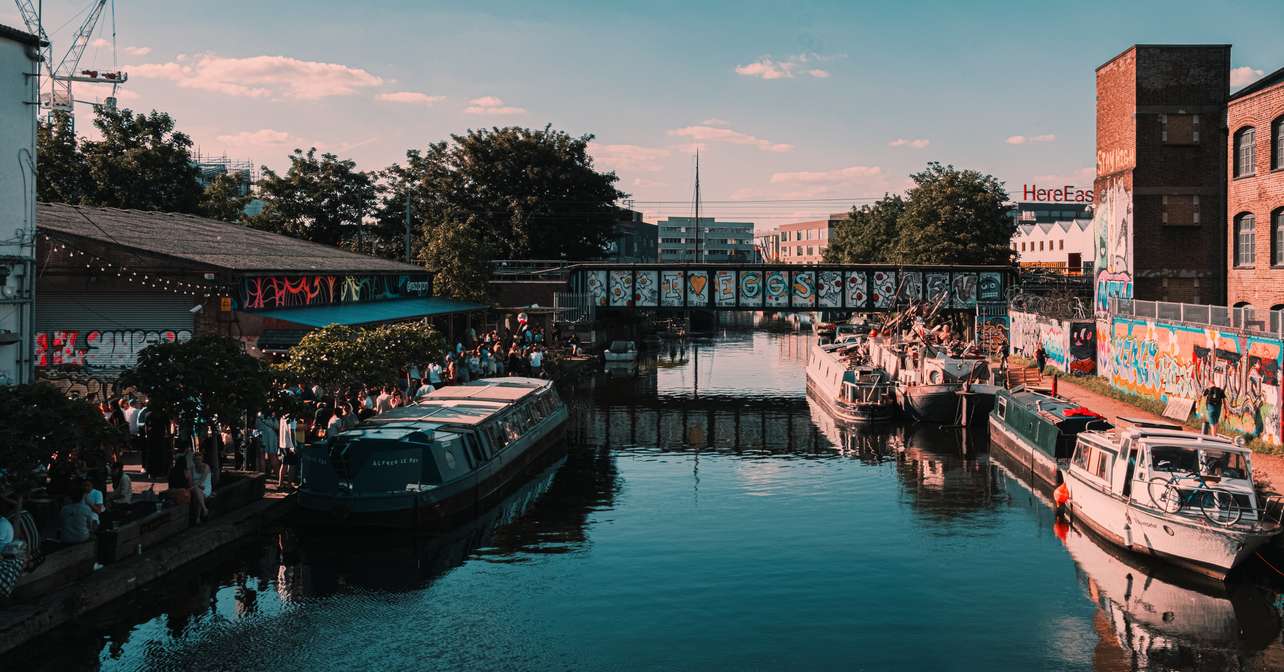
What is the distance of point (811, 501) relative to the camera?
32.6 metres

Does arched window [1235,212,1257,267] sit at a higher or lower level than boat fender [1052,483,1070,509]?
higher

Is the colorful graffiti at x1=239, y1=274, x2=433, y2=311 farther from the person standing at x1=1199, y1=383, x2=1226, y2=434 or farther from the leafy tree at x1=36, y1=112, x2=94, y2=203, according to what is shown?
the person standing at x1=1199, y1=383, x2=1226, y2=434

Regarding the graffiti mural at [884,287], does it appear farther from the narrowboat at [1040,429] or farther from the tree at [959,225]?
the narrowboat at [1040,429]

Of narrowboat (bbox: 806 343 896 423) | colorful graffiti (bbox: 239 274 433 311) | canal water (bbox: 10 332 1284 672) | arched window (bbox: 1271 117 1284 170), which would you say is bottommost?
canal water (bbox: 10 332 1284 672)

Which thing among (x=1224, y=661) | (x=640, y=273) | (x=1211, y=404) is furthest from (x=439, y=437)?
(x=640, y=273)

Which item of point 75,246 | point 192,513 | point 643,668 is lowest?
point 643,668

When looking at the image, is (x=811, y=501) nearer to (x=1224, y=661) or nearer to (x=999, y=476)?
(x=999, y=476)

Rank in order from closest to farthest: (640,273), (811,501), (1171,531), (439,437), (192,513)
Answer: (1171,531)
(192,513)
(439,437)
(811,501)
(640,273)

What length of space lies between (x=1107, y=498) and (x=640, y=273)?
55.4 m

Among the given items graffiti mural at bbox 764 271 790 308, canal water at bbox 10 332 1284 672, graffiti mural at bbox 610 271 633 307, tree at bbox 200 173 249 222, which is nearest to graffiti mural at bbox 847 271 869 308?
graffiti mural at bbox 764 271 790 308

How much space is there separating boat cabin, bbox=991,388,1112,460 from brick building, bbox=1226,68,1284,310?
1620 centimetres

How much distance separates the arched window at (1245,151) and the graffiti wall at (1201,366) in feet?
34.3

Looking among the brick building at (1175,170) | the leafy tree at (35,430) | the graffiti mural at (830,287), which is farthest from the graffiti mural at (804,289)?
the leafy tree at (35,430)

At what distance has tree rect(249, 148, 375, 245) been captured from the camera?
8300 centimetres
